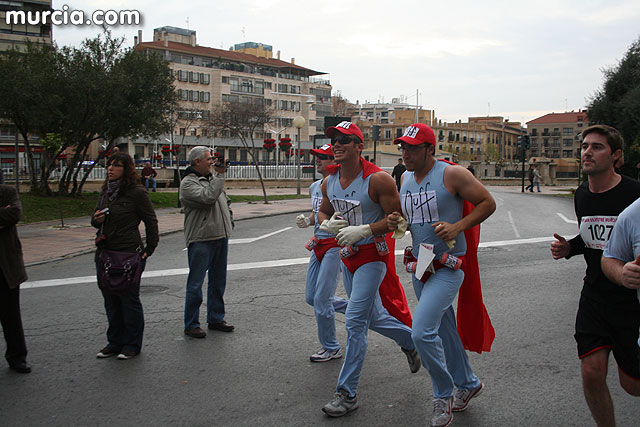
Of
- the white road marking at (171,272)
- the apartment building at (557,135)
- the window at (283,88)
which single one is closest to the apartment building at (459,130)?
the apartment building at (557,135)

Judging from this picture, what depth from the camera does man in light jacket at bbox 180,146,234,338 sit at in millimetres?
6125

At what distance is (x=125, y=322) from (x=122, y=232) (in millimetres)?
822

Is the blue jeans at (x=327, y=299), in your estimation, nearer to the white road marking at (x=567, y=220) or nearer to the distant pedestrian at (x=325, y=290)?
the distant pedestrian at (x=325, y=290)

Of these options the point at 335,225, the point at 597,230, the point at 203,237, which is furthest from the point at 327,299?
the point at 597,230

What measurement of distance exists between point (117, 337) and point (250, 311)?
1914 millimetres

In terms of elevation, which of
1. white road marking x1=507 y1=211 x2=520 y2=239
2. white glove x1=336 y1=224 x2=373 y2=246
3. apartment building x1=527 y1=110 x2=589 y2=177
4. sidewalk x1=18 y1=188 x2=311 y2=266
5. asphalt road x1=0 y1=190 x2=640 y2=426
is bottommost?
sidewalk x1=18 y1=188 x2=311 y2=266

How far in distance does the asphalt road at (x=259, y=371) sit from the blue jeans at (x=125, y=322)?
0.18 metres

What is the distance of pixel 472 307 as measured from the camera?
4.34m

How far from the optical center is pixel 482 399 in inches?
175

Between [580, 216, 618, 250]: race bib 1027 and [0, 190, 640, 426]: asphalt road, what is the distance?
1.30 metres

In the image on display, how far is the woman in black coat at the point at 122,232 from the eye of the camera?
5512mm

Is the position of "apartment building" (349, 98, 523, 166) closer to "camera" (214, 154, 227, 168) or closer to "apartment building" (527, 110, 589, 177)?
"apartment building" (527, 110, 589, 177)

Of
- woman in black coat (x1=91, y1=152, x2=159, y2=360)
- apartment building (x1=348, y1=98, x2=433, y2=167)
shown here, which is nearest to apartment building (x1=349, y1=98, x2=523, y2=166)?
apartment building (x1=348, y1=98, x2=433, y2=167)

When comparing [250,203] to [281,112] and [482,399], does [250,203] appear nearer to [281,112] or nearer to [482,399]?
[482,399]
